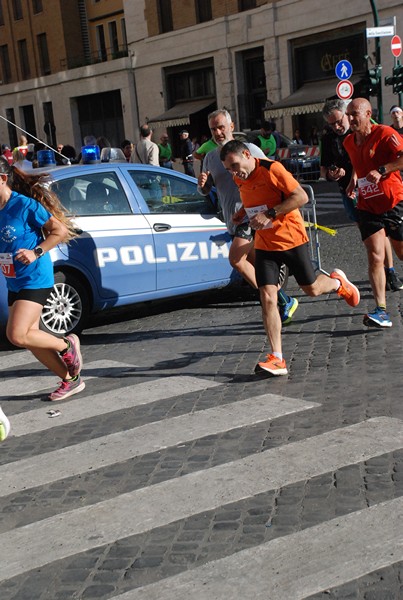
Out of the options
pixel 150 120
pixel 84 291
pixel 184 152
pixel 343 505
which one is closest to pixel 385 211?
pixel 84 291

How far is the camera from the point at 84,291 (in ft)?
27.9

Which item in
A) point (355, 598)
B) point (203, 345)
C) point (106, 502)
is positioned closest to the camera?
point (355, 598)

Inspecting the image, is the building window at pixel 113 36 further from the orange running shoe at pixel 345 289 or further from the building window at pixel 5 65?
the orange running shoe at pixel 345 289

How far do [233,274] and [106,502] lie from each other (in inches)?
211

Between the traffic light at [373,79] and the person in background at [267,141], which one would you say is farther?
the traffic light at [373,79]

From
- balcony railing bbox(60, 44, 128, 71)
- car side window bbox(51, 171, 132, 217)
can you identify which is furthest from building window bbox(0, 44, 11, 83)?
car side window bbox(51, 171, 132, 217)

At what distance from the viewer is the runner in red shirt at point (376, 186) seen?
7.79 m

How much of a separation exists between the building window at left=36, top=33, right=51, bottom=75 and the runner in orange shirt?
4988 centimetres

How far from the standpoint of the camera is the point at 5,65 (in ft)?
192

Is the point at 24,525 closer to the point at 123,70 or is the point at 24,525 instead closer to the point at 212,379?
the point at 212,379

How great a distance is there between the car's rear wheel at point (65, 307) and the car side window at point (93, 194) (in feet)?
2.13

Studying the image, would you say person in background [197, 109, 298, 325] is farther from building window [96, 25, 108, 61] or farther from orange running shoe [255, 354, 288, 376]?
building window [96, 25, 108, 61]

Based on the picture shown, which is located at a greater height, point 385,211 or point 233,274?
point 385,211

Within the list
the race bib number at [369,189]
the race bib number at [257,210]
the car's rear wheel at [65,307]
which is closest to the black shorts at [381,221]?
the race bib number at [369,189]
